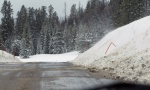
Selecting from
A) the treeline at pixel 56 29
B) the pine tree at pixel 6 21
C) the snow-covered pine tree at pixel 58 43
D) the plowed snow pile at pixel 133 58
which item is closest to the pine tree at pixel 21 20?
the treeline at pixel 56 29

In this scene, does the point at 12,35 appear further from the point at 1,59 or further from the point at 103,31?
the point at 1,59

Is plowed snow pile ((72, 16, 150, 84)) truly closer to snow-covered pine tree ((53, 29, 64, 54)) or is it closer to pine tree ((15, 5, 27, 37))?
snow-covered pine tree ((53, 29, 64, 54))

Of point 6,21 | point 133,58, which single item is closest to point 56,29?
point 6,21

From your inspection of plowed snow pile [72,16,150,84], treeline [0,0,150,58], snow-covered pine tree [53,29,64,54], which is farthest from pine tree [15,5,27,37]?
plowed snow pile [72,16,150,84]

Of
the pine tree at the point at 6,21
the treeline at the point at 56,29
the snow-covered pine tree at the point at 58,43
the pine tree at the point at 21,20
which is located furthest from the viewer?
the pine tree at the point at 21,20

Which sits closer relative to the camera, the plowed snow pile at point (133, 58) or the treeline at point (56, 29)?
the plowed snow pile at point (133, 58)

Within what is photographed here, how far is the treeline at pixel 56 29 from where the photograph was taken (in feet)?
226

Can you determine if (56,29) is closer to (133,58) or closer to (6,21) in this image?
(6,21)

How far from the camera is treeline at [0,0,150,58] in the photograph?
2714 inches

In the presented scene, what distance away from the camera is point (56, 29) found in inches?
4242

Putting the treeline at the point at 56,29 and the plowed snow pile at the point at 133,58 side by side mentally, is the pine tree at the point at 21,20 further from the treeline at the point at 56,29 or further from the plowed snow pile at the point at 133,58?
the plowed snow pile at the point at 133,58

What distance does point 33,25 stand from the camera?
417ft

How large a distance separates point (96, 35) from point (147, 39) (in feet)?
213

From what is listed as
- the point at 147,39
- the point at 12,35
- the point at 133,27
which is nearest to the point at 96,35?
the point at 12,35
